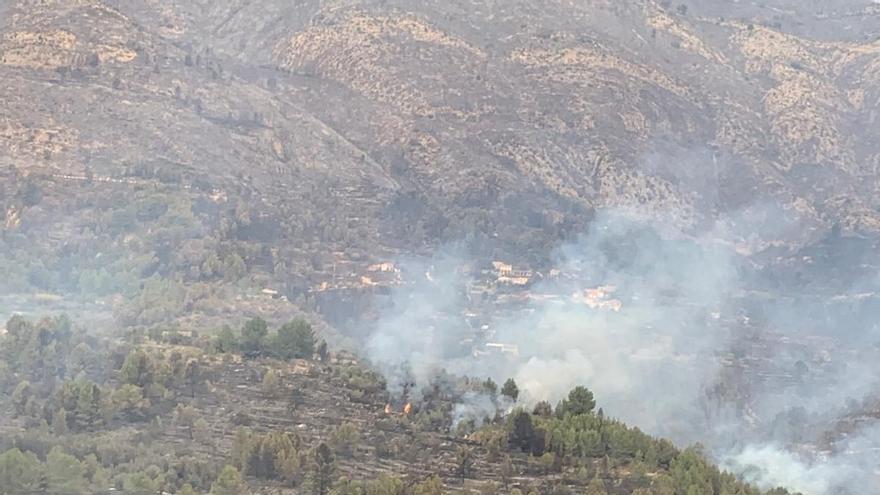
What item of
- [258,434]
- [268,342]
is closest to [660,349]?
[268,342]

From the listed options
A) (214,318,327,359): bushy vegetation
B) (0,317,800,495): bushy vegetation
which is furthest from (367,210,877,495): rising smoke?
(0,317,800,495): bushy vegetation

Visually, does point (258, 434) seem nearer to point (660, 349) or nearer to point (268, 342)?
point (268, 342)

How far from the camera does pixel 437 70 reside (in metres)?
146

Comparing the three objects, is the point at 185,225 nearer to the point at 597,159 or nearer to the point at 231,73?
the point at 231,73

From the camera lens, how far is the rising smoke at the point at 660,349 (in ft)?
267

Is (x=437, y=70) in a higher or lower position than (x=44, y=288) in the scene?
higher

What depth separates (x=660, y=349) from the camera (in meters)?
106

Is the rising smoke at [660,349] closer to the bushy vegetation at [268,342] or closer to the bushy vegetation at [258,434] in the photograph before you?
the bushy vegetation at [268,342]

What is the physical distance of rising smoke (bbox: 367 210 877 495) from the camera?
81.5 metres

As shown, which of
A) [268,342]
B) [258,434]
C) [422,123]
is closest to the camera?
[258,434]

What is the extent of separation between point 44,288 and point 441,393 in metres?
29.1

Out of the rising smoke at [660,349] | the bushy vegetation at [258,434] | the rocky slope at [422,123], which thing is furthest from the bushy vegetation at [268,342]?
the rocky slope at [422,123]

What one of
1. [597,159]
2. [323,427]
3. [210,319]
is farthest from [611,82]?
[323,427]

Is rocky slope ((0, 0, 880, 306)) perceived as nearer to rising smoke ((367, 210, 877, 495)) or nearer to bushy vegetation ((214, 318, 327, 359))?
rising smoke ((367, 210, 877, 495))
